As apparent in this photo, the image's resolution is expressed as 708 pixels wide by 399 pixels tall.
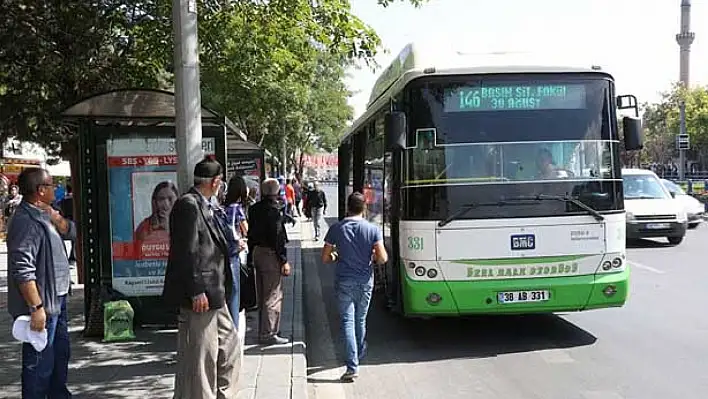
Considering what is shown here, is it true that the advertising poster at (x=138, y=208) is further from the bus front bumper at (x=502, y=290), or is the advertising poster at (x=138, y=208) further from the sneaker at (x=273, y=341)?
the bus front bumper at (x=502, y=290)

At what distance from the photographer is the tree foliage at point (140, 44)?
372 inches

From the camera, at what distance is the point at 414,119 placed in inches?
321

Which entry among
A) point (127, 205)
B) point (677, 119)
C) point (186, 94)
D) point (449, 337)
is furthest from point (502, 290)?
point (677, 119)

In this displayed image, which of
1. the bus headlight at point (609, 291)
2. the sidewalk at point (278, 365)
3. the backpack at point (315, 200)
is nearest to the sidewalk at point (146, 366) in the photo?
the sidewalk at point (278, 365)

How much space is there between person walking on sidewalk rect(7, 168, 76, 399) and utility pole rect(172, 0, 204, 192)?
1255 mm

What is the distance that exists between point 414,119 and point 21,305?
459 centimetres

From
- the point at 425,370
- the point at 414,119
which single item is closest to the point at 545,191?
the point at 414,119

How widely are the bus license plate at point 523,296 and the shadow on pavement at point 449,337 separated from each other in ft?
1.97

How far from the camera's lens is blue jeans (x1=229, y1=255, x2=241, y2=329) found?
569 centimetres

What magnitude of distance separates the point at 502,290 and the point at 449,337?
1327mm

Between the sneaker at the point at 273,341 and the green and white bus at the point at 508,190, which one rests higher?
the green and white bus at the point at 508,190

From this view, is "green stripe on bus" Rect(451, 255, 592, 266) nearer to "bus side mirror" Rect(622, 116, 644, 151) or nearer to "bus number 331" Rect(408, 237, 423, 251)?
"bus number 331" Rect(408, 237, 423, 251)

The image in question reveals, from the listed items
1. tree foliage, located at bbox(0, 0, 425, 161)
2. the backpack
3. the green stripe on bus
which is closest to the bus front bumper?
the green stripe on bus

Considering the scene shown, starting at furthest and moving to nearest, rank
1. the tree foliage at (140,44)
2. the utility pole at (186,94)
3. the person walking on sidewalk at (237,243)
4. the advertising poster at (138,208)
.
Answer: the tree foliage at (140,44), the advertising poster at (138,208), the utility pole at (186,94), the person walking on sidewalk at (237,243)
